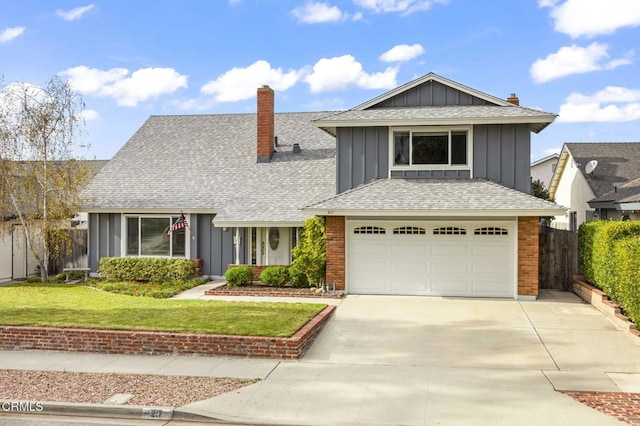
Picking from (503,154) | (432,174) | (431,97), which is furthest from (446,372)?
(431,97)

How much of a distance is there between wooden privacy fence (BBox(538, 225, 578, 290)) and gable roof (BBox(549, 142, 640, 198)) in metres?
6.09

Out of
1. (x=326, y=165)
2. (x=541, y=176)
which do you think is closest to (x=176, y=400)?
(x=326, y=165)

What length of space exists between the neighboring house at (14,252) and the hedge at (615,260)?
1844 centimetres

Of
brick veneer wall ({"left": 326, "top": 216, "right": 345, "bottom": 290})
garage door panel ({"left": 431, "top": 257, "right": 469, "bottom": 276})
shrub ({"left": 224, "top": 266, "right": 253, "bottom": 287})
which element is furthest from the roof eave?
shrub ({"left": 224, "top": 266, "right": 253, "bottom": 287})

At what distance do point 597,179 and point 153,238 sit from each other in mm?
17882

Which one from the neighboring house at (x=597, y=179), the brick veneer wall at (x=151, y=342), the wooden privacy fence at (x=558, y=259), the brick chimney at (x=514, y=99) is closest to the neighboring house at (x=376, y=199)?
the wooden privacy fence at (x=558, y=259)

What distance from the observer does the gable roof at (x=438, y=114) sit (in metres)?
16.5

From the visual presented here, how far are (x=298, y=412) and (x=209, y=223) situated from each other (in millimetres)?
13448

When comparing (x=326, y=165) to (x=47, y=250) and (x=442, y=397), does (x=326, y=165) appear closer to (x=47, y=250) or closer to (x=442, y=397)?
(x=47, y=250)

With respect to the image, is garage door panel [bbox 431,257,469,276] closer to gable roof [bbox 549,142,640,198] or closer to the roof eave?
the roof eave

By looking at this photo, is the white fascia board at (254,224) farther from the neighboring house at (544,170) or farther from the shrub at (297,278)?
the neighboring house at (544,170)

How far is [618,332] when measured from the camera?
11578 millimetres

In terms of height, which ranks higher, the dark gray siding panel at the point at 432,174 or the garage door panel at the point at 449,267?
the dark gray siding panel at the point at 432,174

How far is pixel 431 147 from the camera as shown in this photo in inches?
687
